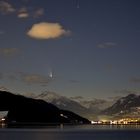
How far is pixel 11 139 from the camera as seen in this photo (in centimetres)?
13138

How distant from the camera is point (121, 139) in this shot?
139750 millimetres

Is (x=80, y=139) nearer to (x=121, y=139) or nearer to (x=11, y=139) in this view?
(x=121, y=139)

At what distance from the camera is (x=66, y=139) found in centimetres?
13662

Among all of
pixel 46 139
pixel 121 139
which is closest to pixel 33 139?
pixel 46 139

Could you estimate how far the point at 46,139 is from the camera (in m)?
135

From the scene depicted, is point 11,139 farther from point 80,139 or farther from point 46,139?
point 80,139

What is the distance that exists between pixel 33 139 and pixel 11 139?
6.66 m

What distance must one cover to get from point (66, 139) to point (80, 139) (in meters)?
4.87

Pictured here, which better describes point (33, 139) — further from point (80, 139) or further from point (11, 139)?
point (80, 139)

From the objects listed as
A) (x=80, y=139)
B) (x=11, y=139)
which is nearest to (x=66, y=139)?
(x=80, y=139)

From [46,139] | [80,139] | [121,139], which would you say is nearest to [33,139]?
[46,139]

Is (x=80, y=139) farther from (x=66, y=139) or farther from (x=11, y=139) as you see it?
(x=11, y=139)

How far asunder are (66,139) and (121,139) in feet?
58.7

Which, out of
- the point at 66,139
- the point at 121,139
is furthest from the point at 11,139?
the point at 121,139
